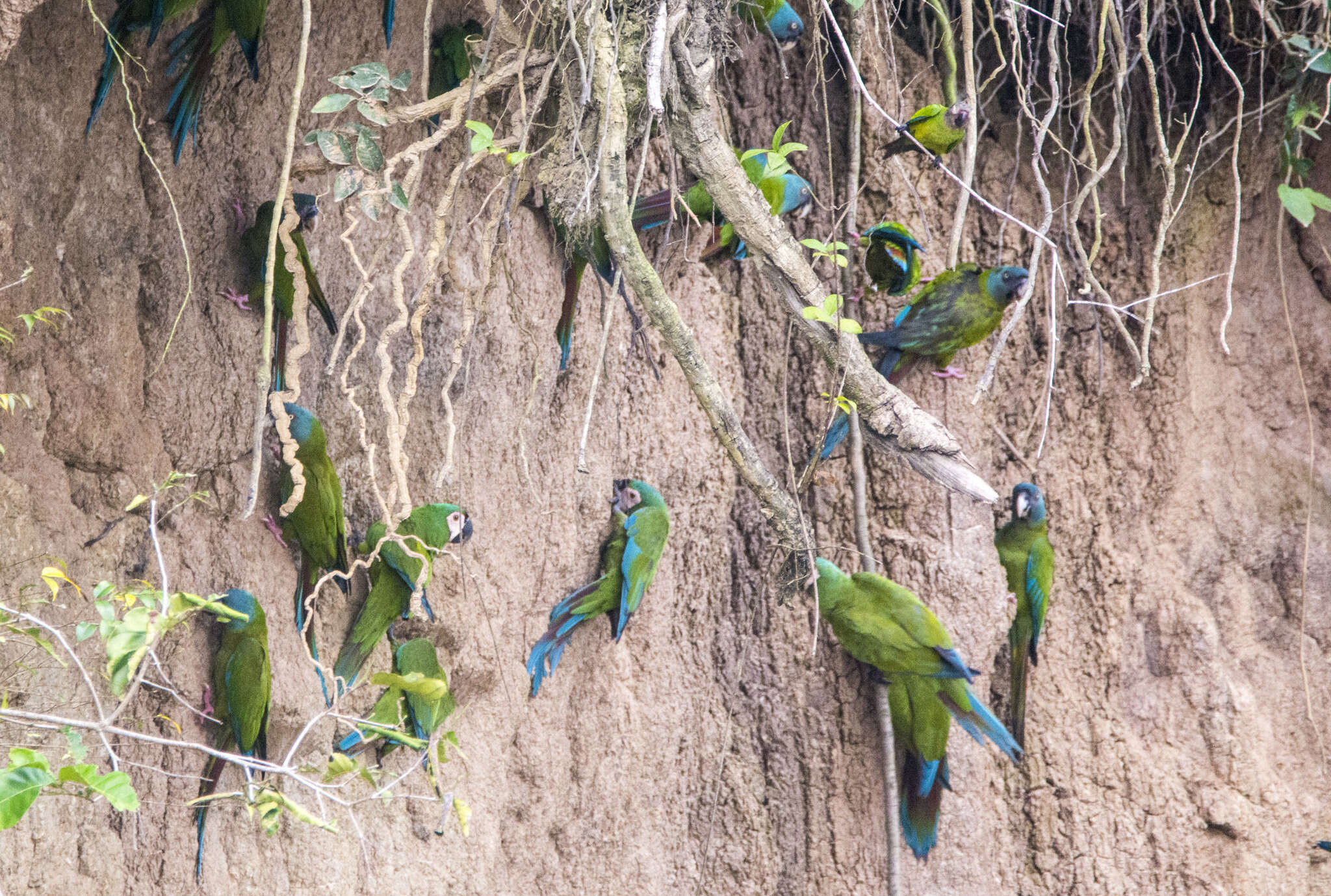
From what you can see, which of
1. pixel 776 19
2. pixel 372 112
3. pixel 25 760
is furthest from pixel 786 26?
pixel 25 760

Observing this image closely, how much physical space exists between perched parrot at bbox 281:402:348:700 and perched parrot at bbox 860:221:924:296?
1.30m

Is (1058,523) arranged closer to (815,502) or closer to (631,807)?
(815,502)

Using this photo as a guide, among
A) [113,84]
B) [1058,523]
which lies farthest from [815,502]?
[113,84]

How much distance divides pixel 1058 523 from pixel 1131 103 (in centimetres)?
110

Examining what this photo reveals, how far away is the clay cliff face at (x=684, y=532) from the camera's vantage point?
2055 millimetres

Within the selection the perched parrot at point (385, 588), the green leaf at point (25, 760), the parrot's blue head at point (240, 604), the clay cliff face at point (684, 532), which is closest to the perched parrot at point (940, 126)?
the clay cliff face at point (684, 532)

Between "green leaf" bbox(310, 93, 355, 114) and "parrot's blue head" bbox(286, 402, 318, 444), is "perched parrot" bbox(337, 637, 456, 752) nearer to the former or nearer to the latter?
"parrot's blue head" bbox(286, 402, 318, 444)

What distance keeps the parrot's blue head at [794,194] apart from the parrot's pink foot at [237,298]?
116 cm

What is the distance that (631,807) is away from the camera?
2.46 m

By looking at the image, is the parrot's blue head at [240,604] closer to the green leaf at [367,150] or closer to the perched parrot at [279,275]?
the perched parrot at [279,275]

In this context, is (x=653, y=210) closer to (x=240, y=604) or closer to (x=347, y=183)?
(x=347, y=183)

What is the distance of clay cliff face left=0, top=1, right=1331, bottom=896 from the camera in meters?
2.05

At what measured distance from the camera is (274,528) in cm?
217

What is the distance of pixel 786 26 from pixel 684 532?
120 cm
